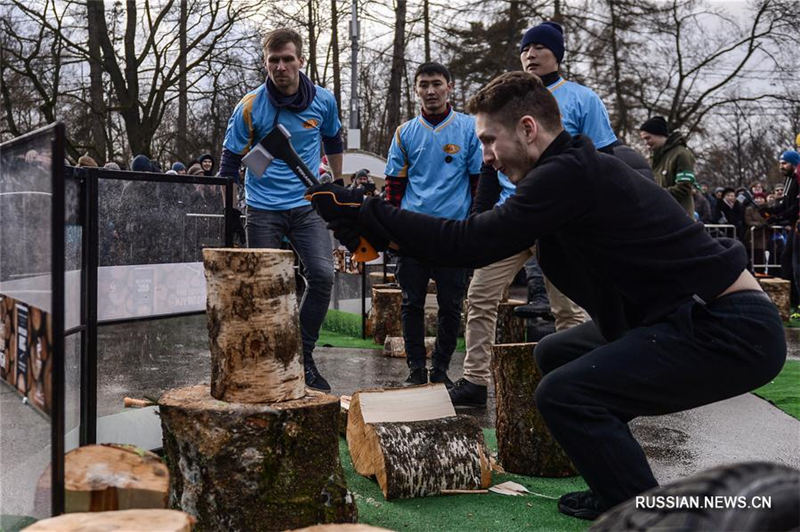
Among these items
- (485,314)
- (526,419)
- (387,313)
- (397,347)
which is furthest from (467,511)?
(387,313)

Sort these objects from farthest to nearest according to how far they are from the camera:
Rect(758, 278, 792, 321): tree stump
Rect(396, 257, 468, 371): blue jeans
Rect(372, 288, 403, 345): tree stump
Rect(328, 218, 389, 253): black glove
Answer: Rect(758, 278, 792, 321): tree stump → Rect(372, 288, 403, 345): tree stump → Rect(396, 257, 468, 371): blue jeans → Rect(328, 218, 389, 253): black glove

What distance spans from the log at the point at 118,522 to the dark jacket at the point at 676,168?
6701 mm

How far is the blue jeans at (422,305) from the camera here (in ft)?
17.9

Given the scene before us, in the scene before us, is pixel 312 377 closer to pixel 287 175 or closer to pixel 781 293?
pixel 287 175

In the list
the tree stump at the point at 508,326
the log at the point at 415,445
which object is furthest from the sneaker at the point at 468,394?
the tree stump at the point at 508,326

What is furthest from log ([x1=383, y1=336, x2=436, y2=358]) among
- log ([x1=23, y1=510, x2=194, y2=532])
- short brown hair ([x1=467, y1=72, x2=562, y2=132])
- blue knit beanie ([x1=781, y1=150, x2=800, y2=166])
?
blue knit beanie ([x1=781, y1=150, x2=800, y2=166])

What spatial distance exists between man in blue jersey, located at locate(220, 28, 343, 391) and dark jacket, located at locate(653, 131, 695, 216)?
407 cm

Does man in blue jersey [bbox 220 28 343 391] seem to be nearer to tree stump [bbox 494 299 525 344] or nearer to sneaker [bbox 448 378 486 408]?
sneaker [bbox 448 378 486 408]

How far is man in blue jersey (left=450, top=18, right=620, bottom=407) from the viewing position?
196 inches

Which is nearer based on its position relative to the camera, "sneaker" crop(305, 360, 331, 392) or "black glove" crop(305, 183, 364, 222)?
"black glove" crop(305, 183, 364, 222)

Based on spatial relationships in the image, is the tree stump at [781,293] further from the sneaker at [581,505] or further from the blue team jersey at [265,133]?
the sneaker at [581,505]

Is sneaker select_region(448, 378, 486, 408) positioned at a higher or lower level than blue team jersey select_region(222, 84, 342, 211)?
lower

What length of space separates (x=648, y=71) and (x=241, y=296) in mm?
21758

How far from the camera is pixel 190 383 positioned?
19.8 ft
